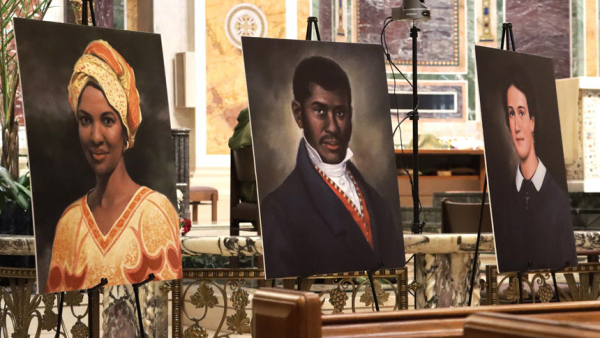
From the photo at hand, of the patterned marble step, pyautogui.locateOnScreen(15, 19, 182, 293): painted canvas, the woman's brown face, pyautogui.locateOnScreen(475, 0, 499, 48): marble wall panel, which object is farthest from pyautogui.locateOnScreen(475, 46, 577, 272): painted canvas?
pyautogui.locateOnScreen(475, 0, 499, 48): marble wall panel

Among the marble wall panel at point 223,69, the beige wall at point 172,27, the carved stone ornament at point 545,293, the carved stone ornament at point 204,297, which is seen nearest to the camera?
the carved stone ornament at point 204,297

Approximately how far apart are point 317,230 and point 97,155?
0.79 m

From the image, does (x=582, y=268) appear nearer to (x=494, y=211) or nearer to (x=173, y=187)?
(x=494, y=211)

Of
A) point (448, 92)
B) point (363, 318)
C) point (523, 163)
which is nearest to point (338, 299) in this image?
point (523, 163)

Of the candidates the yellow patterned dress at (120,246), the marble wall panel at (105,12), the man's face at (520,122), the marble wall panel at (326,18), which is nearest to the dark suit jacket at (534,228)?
the man's face at (520,122)

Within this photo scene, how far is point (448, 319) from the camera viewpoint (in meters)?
1.88

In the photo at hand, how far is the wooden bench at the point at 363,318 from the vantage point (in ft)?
4.99

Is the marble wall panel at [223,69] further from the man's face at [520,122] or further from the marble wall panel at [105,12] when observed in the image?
the man's face at [520,122]

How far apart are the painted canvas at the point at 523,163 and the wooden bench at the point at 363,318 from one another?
1.19m

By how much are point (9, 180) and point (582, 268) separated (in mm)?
2526

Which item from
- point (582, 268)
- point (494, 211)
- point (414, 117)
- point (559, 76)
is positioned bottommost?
point (582, 268)

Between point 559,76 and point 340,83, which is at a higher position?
point 559,76

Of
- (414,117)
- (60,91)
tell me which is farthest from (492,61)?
(60,91)

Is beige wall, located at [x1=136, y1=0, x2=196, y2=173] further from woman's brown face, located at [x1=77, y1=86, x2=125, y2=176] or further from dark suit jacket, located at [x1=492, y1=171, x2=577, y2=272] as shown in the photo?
woman's brown face, located at [x1=77, y1=86, x2=125, y2=176]
